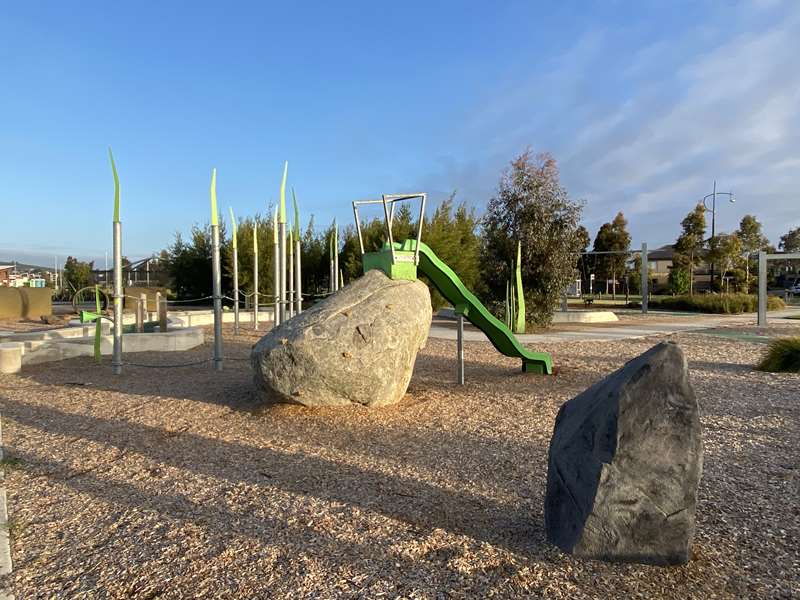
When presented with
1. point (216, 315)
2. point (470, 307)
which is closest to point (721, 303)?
point (470, 307)

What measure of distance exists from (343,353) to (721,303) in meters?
21.2

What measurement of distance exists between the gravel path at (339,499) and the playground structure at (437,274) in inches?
43.3

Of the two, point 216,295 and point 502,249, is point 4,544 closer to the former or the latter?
point 216,295

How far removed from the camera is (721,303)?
71.6ft

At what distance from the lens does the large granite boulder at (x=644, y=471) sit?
2361 millimetres

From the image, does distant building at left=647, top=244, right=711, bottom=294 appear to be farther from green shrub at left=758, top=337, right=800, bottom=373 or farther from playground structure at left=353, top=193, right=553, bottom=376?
playground structure at left=353, top=193, right=553, bottom=376

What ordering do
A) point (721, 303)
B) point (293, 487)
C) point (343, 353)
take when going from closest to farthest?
1. point (293, 487)
2. point (343, 353)
3. point (721, 303)

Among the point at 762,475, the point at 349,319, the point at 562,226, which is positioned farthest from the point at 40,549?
the point at 562,226

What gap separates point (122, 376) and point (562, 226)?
431 inches

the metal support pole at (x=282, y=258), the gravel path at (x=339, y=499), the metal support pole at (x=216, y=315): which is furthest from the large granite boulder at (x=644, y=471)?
the metal support pole at (x=282, y=258)

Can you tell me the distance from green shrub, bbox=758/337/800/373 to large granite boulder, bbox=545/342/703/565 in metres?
6.73

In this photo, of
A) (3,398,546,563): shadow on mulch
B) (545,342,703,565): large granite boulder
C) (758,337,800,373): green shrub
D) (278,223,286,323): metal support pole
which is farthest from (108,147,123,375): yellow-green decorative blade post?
(758,337,800,373): green shrub

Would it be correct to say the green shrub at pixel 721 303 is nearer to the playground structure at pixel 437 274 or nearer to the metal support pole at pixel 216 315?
the playground structure at pixel 437 274

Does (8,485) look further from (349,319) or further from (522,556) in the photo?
(522,556)
